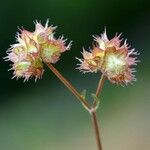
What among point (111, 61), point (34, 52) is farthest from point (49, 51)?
point (111, 61)

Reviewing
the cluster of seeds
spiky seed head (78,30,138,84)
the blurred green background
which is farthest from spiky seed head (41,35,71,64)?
the blurred green background

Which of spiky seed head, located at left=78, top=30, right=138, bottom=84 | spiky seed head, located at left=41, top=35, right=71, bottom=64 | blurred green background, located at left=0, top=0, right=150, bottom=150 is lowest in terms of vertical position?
spiky seed head, located at left=78, top=30, right=138, bottom=84

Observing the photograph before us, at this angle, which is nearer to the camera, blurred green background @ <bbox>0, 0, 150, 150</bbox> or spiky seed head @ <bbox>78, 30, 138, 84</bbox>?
spiky seed head @ <bbox>78, 30, 138, 84</bbox>

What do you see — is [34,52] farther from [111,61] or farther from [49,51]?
[111,61]

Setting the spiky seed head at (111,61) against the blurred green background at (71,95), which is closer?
the spiky seed head at (111,61)

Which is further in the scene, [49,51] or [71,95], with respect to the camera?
[71,95]

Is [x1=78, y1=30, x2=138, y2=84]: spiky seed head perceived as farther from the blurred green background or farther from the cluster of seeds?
the blurred green background

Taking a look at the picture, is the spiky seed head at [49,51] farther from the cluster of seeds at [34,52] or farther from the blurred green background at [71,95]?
the blurred green background at [71,95]

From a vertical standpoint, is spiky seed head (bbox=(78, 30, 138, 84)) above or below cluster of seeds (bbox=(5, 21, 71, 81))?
below

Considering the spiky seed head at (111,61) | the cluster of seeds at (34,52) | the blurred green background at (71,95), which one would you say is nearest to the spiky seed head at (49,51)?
the cluster of seeds at (34,52)
